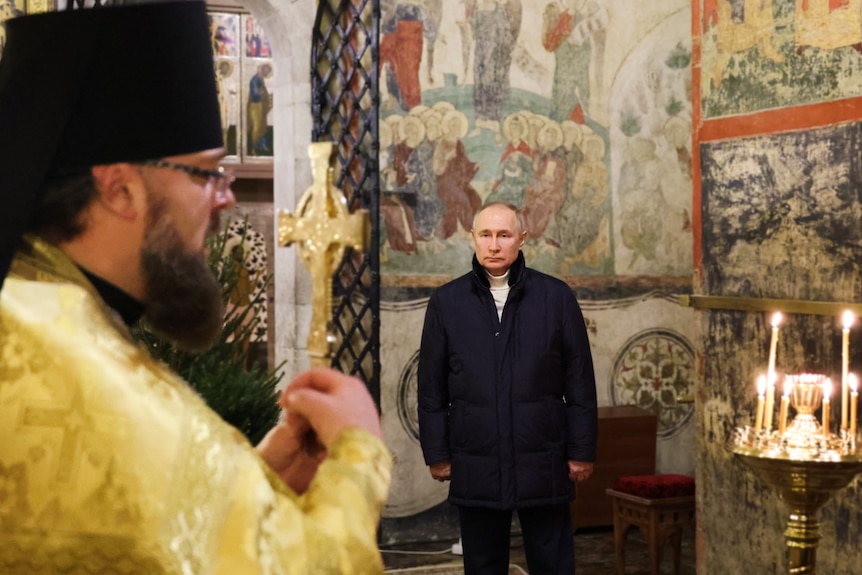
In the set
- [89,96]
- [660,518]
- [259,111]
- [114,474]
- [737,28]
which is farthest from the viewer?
[259,111]

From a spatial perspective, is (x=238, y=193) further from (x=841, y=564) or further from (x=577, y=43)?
(x=841, y=564)

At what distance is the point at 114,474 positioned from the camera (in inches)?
65.9

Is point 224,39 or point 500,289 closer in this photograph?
point 500,289

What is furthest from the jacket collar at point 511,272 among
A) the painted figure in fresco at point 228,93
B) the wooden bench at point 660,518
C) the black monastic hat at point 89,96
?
the painted figure in fresco at point 228,93

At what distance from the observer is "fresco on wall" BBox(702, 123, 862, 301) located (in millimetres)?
5977

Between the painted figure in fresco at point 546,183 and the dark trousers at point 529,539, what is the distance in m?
4.40

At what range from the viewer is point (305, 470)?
6.80 feet

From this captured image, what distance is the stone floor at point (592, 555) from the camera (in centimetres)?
839

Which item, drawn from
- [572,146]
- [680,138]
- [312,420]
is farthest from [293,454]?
[680,138]

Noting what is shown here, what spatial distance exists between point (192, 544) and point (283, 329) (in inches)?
313

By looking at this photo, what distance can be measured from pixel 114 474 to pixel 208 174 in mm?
520

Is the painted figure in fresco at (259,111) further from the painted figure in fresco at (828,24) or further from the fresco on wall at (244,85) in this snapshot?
the painted figure in fresco at (828,24)

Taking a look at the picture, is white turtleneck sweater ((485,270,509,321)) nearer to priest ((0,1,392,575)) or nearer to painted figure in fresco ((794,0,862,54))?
painted figure in fresco ((794,0,862,54))

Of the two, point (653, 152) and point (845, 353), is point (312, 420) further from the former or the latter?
point (653, 152)
